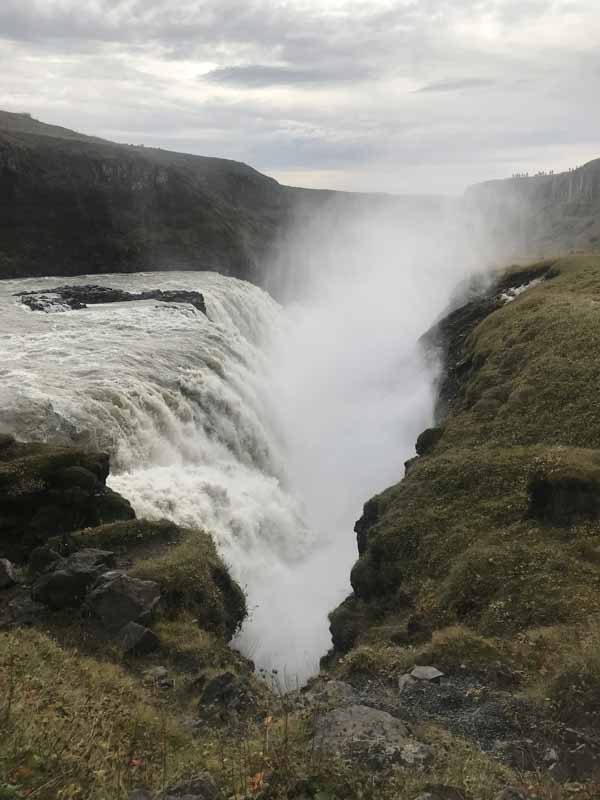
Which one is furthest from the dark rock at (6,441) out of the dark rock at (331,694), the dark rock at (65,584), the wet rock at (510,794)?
the wet rock at (510,794)

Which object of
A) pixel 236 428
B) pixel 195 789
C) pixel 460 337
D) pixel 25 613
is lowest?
pixel 236 428

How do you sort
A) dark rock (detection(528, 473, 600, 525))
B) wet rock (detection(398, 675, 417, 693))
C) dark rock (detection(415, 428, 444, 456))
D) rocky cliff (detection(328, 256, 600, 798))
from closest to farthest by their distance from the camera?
rocky cliff (detection(328, 256, 600, 798)) < wet rock (detection(398, 675, 417, 693)) < dark rock (detection(528, 473, 600, 525)) < dark rock (detection(415, 428, 444, 456))

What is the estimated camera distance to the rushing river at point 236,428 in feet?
72.9

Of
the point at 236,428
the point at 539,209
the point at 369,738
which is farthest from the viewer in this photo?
the point at 539,209

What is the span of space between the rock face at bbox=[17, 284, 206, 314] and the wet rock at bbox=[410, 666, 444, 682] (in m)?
40.9

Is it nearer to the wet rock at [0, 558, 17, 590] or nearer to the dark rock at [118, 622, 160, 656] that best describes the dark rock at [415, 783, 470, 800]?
the dark rock at [118, 622, 160, 656]

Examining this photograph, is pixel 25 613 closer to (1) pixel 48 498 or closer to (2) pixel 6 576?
(2) pixel 6 576

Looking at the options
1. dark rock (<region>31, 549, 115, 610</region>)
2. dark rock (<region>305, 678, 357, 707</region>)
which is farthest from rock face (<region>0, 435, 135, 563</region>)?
dark rock (<region>305, 678, 357, 707</region>)

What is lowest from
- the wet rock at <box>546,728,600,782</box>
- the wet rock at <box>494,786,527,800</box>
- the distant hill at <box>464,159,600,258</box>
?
the wet rock at <box>546,728,600,782</box>

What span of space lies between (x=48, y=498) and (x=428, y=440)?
13273 millimetres

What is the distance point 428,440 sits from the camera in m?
22.8

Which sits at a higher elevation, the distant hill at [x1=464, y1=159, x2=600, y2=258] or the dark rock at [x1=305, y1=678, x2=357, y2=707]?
the distant hill at [x1=464, y1=159, x2=600, y2=258]

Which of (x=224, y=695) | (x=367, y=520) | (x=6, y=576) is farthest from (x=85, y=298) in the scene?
(x=224, y=695)

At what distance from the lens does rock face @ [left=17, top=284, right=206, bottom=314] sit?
47.5 metres
